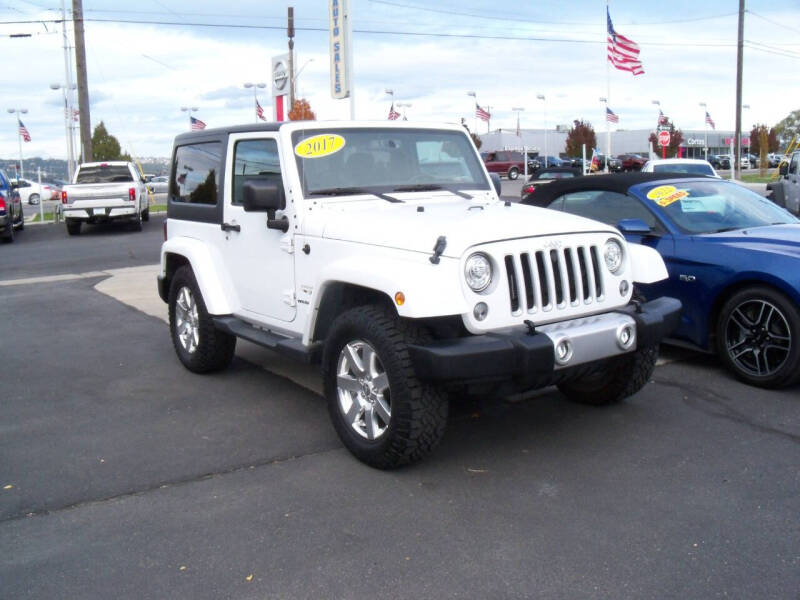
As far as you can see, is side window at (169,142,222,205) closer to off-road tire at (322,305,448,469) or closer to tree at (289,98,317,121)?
off-road tire at (322,305,448,469)

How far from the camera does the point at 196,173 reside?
6.52m

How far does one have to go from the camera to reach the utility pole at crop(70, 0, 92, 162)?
2508cm

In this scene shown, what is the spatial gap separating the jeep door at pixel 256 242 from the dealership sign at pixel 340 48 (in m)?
9.67

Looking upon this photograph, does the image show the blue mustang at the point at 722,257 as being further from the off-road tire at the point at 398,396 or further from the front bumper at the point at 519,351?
the off-road tire at the point at 398,396

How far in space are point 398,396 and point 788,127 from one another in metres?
98.6

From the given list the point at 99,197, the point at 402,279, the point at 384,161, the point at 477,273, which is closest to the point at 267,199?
the point at 384,161

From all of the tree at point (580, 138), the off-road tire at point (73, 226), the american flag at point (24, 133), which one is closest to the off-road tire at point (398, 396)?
the off-road tire at point (73, 226)

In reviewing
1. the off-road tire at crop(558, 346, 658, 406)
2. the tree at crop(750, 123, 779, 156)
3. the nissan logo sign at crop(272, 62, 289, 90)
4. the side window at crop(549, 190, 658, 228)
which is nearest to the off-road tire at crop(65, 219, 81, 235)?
the nissan logo sign at crop(272, 62, 289, 90)

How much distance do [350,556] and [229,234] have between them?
3.12 metres

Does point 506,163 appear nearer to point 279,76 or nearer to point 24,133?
point 24,133

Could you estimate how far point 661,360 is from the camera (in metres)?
6.71

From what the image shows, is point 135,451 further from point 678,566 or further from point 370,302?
point 678,566

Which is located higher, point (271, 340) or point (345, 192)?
point (345, 192)

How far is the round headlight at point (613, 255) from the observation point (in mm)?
4676
